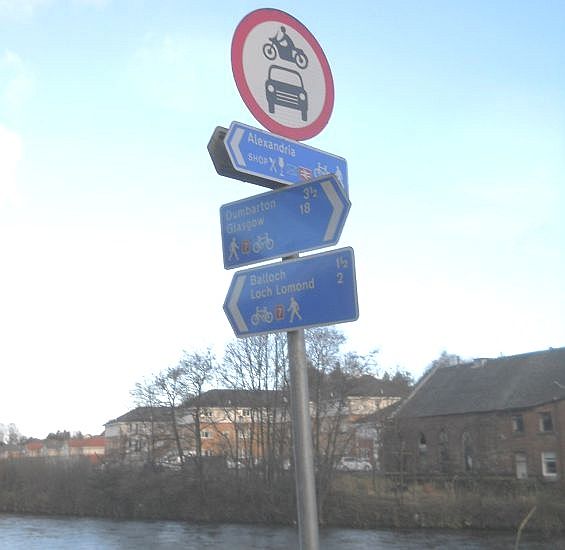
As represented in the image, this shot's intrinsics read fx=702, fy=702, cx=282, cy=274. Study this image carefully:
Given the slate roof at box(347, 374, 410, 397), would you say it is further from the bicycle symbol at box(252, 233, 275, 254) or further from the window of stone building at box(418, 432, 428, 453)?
the bicycle symbol at box(252, 233, 275, 254)

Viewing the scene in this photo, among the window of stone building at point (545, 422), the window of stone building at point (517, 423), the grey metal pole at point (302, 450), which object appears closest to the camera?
the grey metal pole at point (302, 450)

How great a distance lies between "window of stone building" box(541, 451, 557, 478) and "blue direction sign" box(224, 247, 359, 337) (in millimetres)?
43488

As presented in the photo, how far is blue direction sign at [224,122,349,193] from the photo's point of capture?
3.55 m

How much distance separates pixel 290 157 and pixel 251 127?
0.93ft

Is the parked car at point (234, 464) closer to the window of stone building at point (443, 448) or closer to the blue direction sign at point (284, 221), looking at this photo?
the window of stone building at point (443, 448)

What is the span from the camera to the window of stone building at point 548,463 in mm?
42366

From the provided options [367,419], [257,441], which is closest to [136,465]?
[257,441]

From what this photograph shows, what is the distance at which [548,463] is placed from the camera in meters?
42.8

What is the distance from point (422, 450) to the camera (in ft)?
168

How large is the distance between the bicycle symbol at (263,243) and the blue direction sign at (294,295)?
101 mm

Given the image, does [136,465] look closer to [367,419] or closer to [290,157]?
[367,419]

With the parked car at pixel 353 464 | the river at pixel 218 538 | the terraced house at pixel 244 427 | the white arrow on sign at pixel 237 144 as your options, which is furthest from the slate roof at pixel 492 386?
the white arrow on sign at pixel 237 144

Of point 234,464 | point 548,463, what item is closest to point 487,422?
point 548,463

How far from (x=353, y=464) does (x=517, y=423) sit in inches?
430
